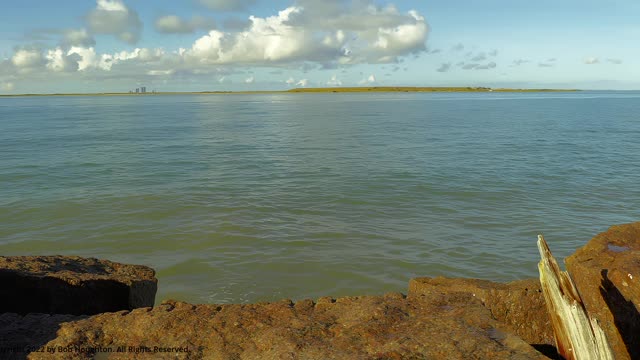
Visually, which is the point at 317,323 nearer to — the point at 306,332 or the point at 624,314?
the point at 306,332

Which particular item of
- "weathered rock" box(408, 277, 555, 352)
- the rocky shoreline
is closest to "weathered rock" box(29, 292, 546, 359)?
the rocky shoreline

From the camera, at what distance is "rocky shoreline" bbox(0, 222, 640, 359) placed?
408 centimetres

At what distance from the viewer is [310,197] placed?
56.1ft

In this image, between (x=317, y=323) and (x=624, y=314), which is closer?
(x=317, y=323)

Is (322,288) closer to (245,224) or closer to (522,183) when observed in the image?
(245,224)

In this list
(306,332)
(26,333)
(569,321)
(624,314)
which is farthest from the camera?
(624,314)

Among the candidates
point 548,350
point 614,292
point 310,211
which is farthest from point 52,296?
point 310,211

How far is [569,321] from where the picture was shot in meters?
4.02

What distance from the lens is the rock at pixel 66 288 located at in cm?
562

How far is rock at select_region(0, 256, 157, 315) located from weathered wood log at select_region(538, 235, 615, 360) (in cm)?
491

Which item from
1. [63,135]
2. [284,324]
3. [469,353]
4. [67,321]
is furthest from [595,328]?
[63,135]

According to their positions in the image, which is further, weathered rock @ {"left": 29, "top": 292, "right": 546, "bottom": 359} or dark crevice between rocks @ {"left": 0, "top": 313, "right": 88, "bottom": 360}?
dark crevice between rocks @ {"left": 0, "top": 313, "right": 88, "bottom": 360}

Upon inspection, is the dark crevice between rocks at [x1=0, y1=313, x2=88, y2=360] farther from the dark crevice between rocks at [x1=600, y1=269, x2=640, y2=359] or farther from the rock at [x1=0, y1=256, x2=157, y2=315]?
the dark crevice between rocks at [x1=600, y1=269, x2=640, y2=359]

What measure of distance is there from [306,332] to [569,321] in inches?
89.8
